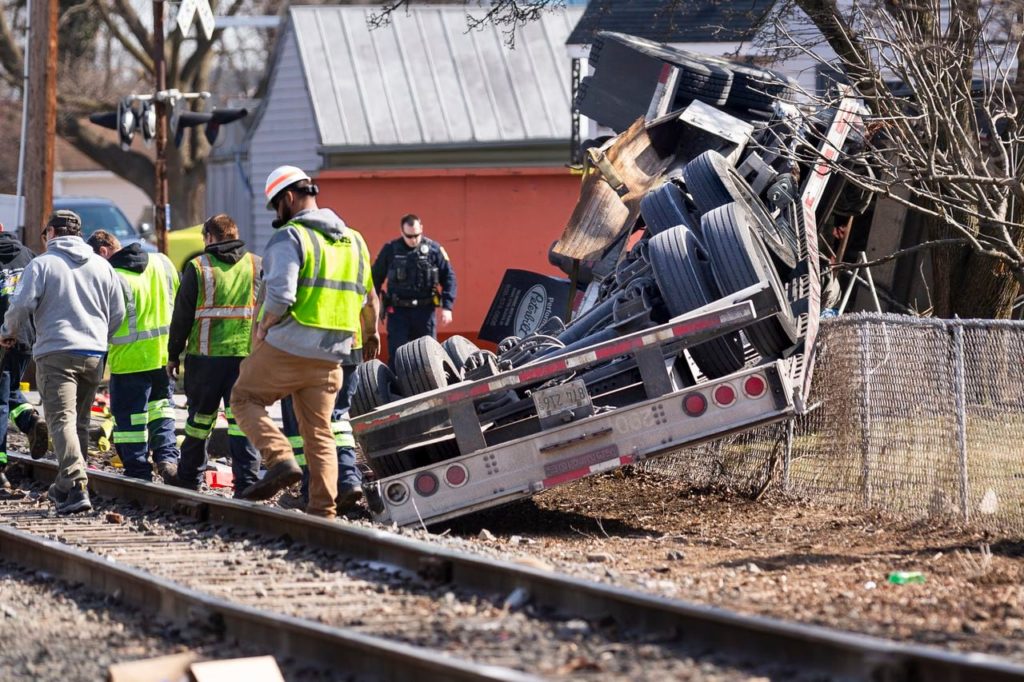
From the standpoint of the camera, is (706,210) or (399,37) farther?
(399,37)

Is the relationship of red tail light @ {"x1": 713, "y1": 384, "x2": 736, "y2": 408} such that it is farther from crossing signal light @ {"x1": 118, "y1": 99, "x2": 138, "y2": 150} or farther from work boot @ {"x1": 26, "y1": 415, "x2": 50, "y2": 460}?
crossing signal light @ {"x1": 118, "y1": 99, "x2": 138, "y2": 150}

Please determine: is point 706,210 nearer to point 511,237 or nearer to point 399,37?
point 511,237

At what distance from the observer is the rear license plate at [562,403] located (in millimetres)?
8188

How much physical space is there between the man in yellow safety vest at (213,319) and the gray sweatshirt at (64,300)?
0.47 m

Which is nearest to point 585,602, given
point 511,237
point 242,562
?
point 242,562

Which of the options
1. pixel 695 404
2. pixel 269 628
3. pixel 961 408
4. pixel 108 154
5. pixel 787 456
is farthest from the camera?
pixel 108 154

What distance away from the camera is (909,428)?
9.05 m

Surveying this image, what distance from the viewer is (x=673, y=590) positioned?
6.69 metres

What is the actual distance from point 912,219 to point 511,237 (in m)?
7.65

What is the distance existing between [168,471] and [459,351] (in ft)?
8.02

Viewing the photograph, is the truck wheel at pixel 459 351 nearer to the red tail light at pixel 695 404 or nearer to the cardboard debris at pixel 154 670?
the red tail light at pixel 695 404

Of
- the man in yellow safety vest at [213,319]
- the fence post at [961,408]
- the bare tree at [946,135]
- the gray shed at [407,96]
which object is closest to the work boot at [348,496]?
the man in yellow safety vest at [213,319]

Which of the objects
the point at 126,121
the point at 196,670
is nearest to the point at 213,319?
the point at 196,670

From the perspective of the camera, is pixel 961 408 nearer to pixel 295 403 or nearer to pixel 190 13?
pixel 295 403
